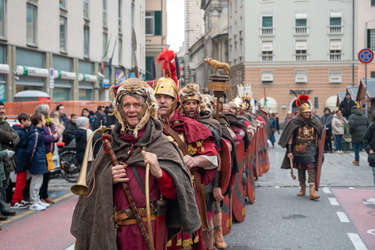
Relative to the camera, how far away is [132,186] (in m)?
3.63

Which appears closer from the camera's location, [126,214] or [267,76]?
[126,214]

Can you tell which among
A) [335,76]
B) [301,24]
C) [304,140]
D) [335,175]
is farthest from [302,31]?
[304,140]

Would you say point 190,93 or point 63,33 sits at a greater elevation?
point 63,33

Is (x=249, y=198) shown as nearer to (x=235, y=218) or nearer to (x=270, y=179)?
(x=235, y=218)

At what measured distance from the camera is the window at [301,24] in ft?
167

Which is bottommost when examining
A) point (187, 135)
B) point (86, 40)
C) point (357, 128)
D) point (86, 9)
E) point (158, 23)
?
point (357, 128)

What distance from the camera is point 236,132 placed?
8320 mm

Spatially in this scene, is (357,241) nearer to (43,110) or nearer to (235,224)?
(235,224)

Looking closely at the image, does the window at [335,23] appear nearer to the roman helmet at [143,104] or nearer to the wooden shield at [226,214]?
the wooden shield at [226,214]

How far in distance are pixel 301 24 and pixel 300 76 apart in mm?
4757

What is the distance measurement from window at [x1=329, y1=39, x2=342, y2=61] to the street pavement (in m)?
36.2

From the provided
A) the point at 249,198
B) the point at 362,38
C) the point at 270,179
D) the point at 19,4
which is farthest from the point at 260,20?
the point at 249,198

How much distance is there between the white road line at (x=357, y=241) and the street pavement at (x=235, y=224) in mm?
97

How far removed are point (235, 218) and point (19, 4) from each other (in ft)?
54.7
